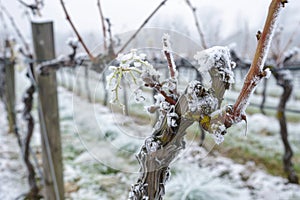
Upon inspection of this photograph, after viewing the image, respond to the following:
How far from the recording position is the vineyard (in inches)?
15.3

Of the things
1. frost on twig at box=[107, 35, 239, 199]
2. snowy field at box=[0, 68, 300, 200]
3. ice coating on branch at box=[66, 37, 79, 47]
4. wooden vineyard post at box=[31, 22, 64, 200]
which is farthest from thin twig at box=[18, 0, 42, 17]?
frost on twig at box=[107, 35, 239, 199]

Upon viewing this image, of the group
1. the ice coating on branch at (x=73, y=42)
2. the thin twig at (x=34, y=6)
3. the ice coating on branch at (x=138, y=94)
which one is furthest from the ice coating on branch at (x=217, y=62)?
the thin twig at (x=34, y=6)

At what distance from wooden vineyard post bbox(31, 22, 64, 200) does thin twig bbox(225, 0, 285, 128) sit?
116cm

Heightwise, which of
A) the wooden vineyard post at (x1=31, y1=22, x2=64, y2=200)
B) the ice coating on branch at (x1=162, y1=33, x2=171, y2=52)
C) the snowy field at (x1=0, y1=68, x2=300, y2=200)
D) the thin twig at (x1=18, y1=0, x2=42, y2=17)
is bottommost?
the snowy field at (x1=0, y1=68, x2=300, y2=200)

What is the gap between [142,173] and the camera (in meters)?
0.47

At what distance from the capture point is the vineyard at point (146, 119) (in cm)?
39

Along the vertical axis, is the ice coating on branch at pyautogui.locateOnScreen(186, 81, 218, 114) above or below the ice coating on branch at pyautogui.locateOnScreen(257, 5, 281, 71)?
below

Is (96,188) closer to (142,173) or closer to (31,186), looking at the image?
(31,186)

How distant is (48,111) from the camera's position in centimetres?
143

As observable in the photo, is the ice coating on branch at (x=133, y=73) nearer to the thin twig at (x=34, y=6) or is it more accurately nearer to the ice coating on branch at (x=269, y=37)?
the ice coating on branch at (x=269, y=37)

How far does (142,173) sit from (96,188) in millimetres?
1599

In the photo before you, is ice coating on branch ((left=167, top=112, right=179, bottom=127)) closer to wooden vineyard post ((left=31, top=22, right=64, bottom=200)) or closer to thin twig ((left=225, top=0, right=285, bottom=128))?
thin twig ((left=225, top=0, right=285, bottom=128))

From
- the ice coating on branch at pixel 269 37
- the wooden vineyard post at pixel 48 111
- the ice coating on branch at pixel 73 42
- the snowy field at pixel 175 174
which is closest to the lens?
the ice coating on branch at pixel 269 37

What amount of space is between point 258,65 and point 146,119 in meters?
0.35
